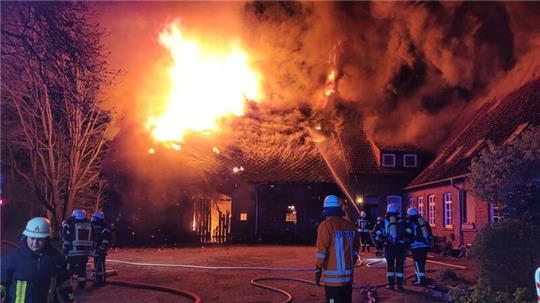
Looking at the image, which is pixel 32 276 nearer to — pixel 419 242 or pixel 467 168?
pixel 419 242

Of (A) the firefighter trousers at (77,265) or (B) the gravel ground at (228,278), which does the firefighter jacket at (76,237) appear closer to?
(A) the firefighter trousers at (77,265)

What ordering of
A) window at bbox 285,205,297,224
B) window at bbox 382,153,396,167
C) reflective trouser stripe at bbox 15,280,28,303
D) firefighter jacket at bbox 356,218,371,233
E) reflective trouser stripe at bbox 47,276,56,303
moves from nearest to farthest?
reflective trouser stripe at bbox 15,280,28,303 → reflective trouser stripe at bbox 47,276,56,303 → firefighter jacket at bbox 356,218,371,233 → window at bbox 382,153,396,167 → window at bbox 285,205,297,224

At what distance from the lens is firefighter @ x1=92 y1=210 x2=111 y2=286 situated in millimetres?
11695

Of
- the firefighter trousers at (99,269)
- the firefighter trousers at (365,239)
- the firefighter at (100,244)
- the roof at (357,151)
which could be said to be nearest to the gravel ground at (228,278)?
the firefighter trousers at (99,269)

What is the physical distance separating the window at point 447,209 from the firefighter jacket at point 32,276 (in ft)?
61.8

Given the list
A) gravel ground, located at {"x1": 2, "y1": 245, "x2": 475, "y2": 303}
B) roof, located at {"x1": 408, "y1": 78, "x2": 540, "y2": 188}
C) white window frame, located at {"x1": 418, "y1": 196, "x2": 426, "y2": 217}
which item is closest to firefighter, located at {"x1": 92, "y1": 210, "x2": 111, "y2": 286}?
gravel ground, located at {"x1": 2, "y1": 245, "x2": 475, "y2": 303}

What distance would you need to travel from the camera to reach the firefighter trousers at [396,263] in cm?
1123

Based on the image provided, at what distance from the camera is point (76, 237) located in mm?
10883

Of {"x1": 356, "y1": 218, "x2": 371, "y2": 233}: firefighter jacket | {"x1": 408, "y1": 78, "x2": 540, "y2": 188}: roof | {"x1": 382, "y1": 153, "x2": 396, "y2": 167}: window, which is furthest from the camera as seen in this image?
{"x1": 382, "y1": 153, "x2": 396, "y2": 167}: window

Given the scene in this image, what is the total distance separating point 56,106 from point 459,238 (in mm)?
15980

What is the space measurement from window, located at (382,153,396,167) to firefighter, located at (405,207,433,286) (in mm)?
16446

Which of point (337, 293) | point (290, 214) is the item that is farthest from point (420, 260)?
point (290, 214)

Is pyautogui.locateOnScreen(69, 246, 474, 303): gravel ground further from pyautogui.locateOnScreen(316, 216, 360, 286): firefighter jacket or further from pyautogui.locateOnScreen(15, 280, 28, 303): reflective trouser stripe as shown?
pyautogui.locateOnScreen(15, 280, 28, 303): reflective trouser stripe

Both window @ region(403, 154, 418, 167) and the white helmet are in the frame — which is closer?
the white helmet
